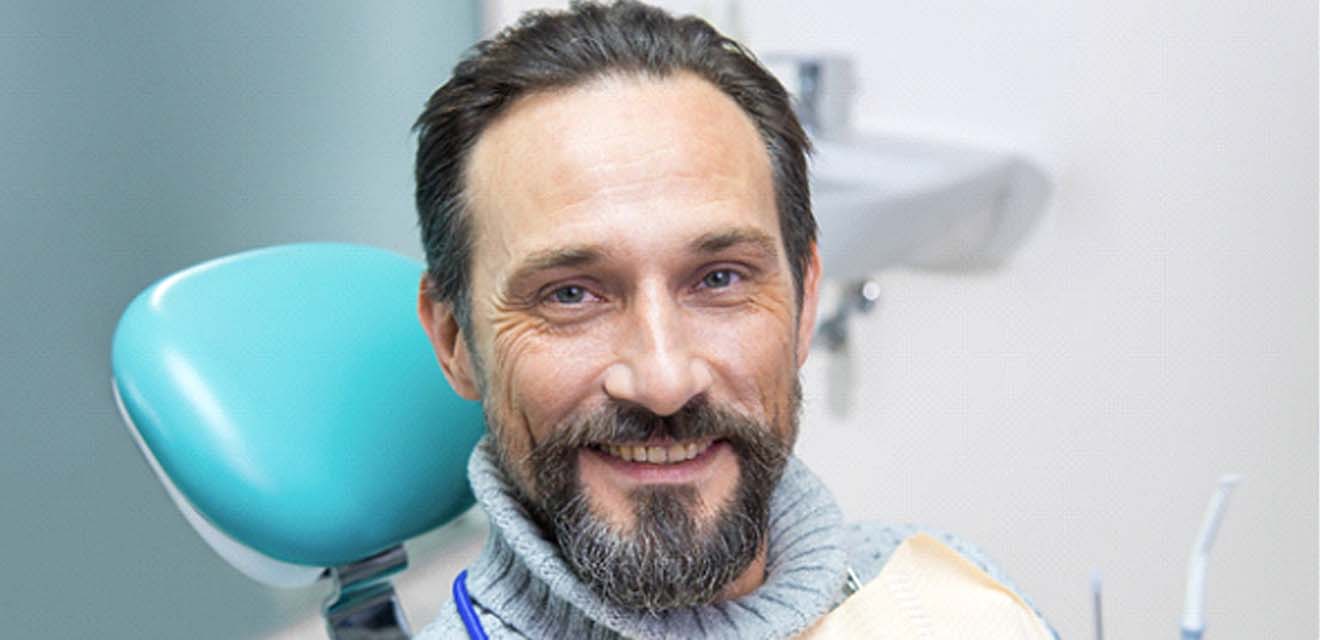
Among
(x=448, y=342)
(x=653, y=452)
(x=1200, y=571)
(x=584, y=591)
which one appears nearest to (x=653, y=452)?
(x=653, y=452)

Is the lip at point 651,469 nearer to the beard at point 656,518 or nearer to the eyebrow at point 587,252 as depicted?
the beard at point 656,518

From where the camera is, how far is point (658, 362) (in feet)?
2.84

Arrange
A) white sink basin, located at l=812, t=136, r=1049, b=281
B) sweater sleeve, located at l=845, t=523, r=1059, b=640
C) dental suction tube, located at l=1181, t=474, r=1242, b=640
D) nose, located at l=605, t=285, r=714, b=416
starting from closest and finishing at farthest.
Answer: dental suction tube, located at l=1181, t=474, r=1242, b=640
nose, located at l=605, t=285, r=714, b=416
sweater sleeve, located at l=845, t=523, r=1059, b=640
white sink basin, located at l=812, t=136, r=1049, b=281

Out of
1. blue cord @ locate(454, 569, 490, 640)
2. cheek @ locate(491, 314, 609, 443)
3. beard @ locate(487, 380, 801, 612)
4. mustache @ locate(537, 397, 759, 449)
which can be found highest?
cheek @ locate(491, 314, 609, 443)

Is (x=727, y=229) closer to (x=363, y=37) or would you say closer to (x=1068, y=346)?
(x=1068, y=346)

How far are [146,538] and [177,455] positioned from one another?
0.91 metres

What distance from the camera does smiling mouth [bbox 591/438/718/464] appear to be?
91 centimetres

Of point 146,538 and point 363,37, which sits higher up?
point 363,37

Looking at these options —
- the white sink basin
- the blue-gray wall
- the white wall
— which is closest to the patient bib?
the white sink basin

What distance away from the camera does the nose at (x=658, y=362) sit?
33.9 inches

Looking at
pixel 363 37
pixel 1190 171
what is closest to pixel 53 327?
pixel 363 37

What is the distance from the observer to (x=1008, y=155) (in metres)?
1.69

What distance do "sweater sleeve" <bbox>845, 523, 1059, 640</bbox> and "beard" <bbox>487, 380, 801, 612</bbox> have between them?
207 mm

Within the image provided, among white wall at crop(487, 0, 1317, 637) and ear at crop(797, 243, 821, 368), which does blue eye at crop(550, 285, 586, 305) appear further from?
white wall at crop(487, 0, 1317, 637)
